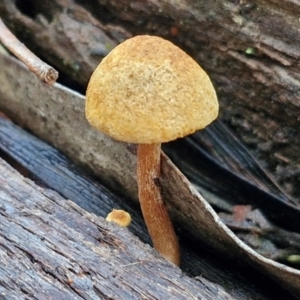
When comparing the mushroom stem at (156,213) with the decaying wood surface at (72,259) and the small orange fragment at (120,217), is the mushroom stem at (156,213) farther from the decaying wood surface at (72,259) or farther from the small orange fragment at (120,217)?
the decaying wood surface at (72,259)

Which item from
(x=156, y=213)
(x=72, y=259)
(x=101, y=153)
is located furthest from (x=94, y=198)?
(x=72, y=259)

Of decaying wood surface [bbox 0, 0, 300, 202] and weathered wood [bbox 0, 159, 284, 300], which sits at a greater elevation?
decaying wood surface [bbox 0, 0, 300, 202]

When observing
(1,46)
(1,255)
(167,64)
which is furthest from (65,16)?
(1,255)

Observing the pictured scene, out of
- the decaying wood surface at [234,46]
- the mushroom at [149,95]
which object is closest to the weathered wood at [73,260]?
the mushroom at [149,95]

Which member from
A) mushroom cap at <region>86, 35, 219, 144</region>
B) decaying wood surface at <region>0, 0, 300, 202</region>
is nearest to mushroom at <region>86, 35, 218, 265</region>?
mushroom cap at <region>86, 35, 219, 144</region>

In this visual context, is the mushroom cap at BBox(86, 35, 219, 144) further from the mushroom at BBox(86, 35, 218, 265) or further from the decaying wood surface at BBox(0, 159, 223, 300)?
the decaying wood surface at BBox(0, 159, 223, 300)

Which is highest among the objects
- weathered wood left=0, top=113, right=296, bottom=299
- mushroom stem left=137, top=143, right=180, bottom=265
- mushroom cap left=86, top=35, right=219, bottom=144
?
mushroom cap left=86, top=35, right=219, bottom=144

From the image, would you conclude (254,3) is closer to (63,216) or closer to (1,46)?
(63,216)
